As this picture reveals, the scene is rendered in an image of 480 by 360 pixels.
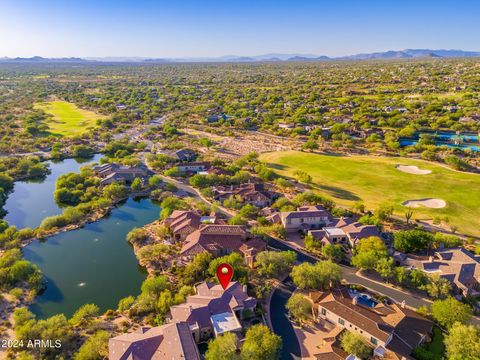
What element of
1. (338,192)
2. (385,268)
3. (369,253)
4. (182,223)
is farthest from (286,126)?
(385,268)

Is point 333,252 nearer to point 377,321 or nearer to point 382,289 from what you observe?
point 382,289

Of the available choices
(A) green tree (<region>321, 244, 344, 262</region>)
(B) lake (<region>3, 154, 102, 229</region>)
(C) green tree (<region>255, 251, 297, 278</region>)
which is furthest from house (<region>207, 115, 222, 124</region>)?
(C) green tree (<region>255, 251, 297, 278</region>)

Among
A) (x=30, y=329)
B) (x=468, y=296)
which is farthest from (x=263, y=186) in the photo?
Answer: (x=30, y=329)

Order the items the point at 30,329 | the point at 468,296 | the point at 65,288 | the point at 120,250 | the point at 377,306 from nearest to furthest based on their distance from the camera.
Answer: the point at 30,329, the point at 377,306, the point at 468,296, the point at 65,288, the point at 120,250

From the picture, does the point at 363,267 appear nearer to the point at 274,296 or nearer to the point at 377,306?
the point at 377,306

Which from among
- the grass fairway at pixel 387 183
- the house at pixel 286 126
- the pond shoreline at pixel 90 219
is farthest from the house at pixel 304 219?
the house at pixel 286 126

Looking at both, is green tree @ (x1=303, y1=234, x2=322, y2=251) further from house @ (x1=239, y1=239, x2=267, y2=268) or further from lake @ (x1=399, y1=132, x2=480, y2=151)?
lake @ (x1=399, y1=132, x2=480, y2=151)
